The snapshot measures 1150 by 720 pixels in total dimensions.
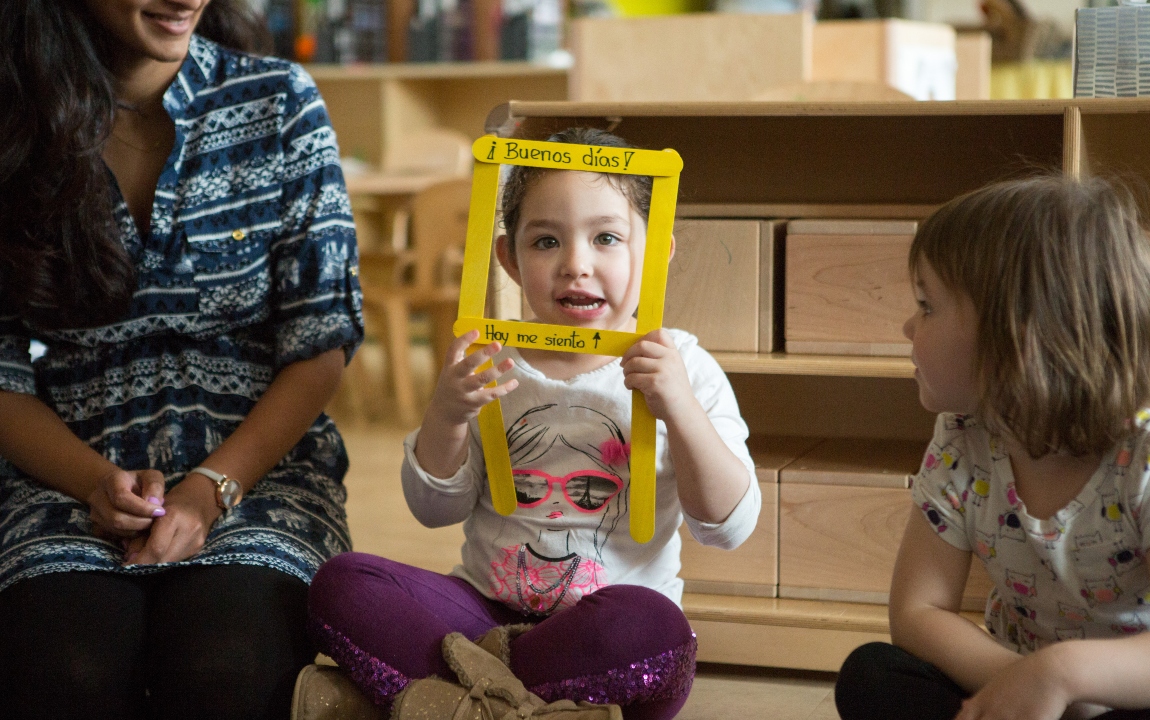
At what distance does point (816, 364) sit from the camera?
1512 millimetres

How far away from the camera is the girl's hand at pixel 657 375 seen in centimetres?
110

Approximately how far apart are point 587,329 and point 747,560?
0.58 m

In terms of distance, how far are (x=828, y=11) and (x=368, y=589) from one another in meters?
4.56

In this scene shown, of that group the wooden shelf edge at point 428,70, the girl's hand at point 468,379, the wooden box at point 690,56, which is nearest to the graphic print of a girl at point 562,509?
the girl's hand at point 468,379

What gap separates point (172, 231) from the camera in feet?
4.39

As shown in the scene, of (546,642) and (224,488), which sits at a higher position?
(224,488)

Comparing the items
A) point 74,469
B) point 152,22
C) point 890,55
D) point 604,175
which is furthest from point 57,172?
point 890,55

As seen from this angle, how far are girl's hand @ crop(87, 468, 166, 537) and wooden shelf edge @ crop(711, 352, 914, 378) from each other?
726 mm

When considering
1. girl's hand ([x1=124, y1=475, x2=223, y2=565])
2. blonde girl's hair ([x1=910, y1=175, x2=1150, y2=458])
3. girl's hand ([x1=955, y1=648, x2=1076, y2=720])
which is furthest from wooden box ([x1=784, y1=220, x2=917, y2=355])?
girl's hand ([x1=124, y1=475, x2=223, y2=565])

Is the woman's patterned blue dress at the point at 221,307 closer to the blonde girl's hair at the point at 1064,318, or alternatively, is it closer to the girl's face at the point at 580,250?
the girl's face at the point at 580,250

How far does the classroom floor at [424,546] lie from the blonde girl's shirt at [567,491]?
0.95ft

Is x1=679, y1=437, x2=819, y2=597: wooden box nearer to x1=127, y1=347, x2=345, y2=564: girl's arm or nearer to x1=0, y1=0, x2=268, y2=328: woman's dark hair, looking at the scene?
x1=127, y1=347, x2=345, y2=564: girl's arm

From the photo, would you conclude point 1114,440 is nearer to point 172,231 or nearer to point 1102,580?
point 1102,580

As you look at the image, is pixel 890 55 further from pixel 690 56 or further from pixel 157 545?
pixel 157 545
